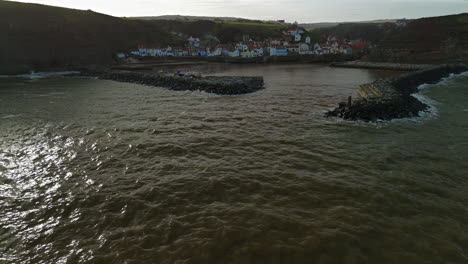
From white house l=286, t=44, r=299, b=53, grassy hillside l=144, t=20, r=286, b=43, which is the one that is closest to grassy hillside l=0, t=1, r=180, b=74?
grassy hillside l=144, t=20, r=286, b=43

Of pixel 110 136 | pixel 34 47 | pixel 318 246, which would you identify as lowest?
pixel 318 246

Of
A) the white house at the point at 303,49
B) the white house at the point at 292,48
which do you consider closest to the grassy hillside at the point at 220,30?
the white house at the point at 292,48

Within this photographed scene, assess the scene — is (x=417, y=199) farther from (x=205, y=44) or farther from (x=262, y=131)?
(x=205, y=44)

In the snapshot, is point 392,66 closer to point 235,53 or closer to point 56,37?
point 235,53

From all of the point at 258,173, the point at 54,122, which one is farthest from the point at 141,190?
the point at 54,122

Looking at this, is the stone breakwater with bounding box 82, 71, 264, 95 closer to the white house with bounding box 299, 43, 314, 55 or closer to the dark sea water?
the dark sea water

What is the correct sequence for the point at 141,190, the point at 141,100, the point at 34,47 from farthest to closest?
the point at 34,47, the point at 141,100, the point at 141,190

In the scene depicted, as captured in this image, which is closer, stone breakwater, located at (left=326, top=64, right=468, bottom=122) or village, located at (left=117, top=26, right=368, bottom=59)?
stone breakwater, located at (left=326, top=64, right=468, bottom=122)
